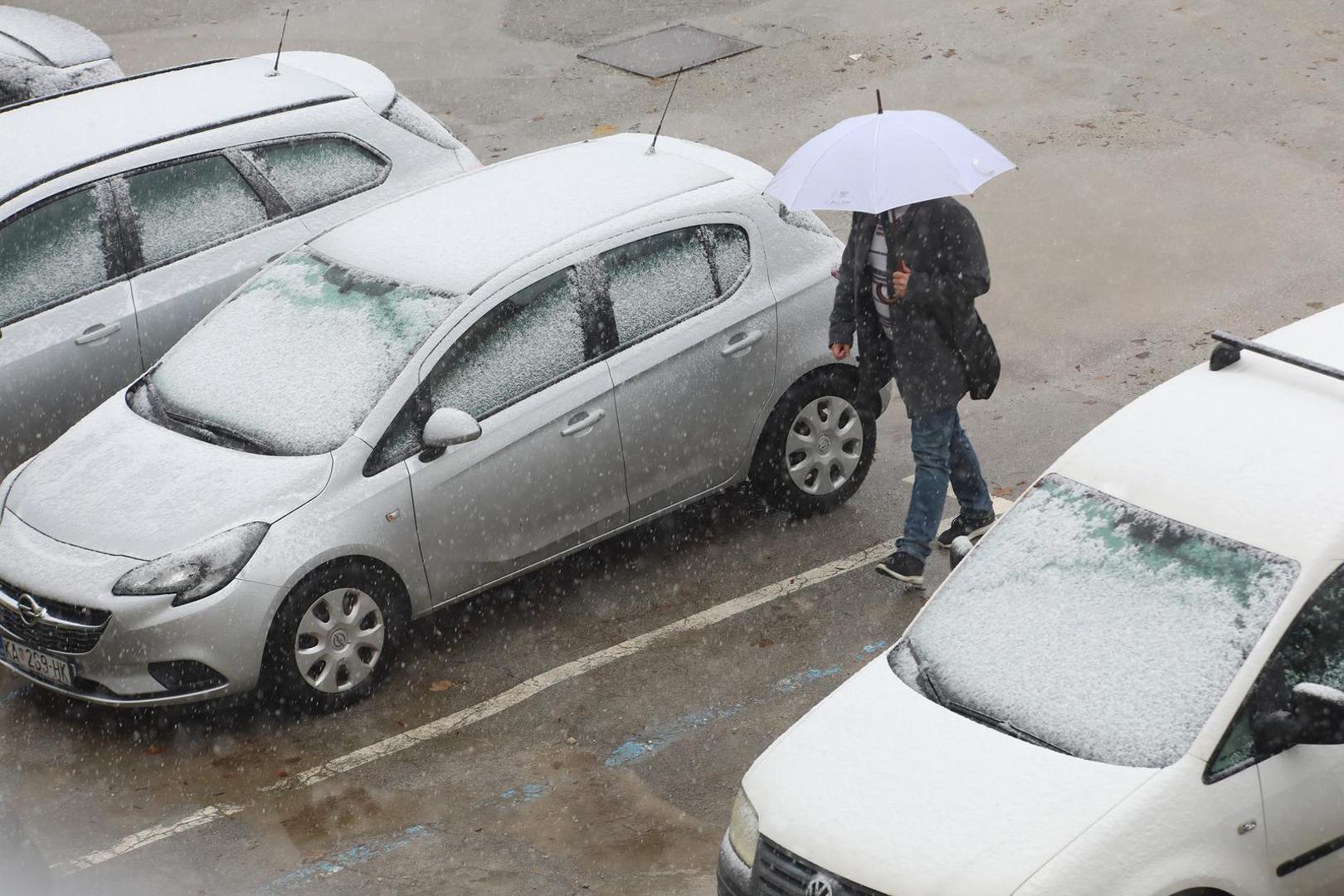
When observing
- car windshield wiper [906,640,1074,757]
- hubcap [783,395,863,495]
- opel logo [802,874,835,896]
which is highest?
car windshield wiper [906,640,1074,757]

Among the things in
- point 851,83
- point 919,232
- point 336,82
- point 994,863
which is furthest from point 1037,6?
point 994,863

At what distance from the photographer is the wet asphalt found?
654 cm

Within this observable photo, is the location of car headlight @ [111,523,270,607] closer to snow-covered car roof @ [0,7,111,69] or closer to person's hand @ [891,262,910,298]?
person's hand @ [891,262,910,298]

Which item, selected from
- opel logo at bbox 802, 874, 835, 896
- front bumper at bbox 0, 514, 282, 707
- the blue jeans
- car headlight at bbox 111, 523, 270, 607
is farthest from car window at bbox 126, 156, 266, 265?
opel logo at bbox 802, 874, 835, 896

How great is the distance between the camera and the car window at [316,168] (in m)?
9.30

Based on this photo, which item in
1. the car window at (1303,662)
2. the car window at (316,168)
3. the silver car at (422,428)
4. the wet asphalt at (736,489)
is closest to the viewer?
the car window at (1303,662)

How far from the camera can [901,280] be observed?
7641mm

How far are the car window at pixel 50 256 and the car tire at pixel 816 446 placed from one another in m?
3.44

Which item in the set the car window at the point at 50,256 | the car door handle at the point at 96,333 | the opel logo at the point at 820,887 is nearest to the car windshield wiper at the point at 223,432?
the car door handle at the point at 96,333

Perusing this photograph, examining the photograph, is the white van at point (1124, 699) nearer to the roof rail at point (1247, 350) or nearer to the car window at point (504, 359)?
the roof rail at point (1247, 350)

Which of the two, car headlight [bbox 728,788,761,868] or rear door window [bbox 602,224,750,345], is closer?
car headlight [bbox 728,788,761,868]

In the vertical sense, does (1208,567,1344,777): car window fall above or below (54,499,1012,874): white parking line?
above

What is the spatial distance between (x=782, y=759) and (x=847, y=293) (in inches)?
119

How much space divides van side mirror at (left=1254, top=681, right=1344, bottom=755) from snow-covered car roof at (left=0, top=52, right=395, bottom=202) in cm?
646
